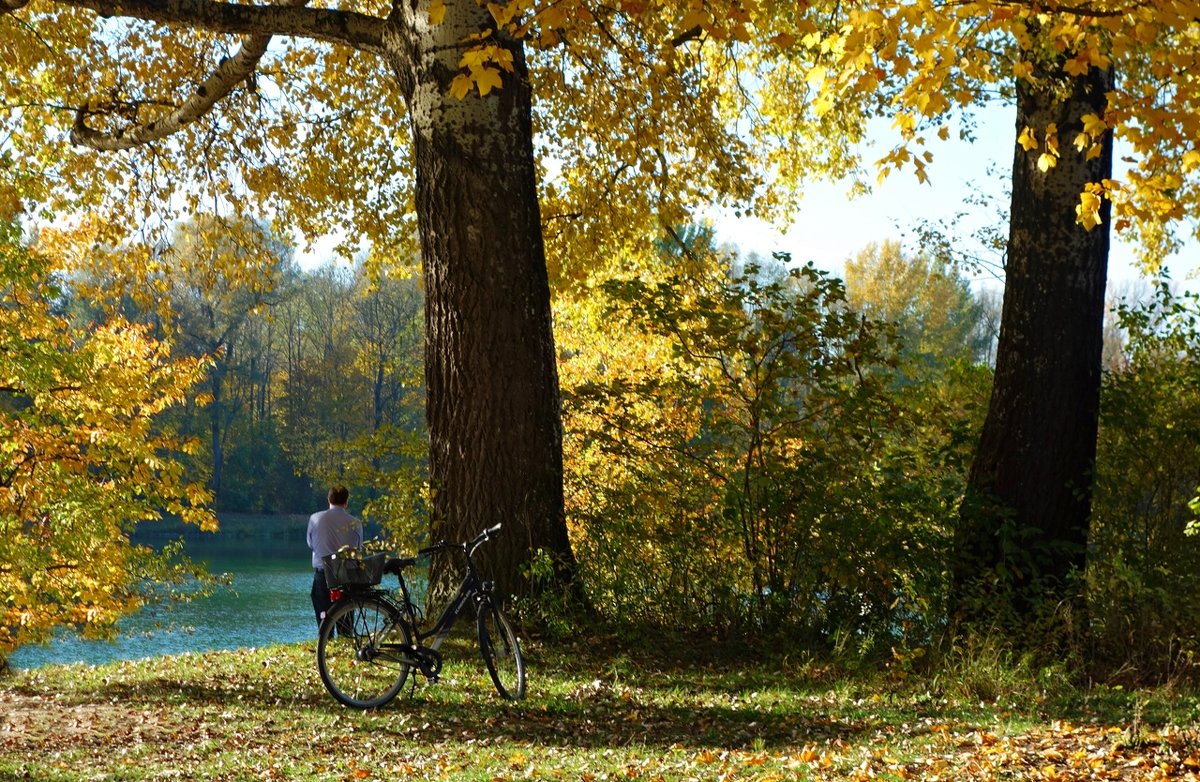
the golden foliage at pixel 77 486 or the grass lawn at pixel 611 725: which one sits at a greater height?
the golden foliage at pixel 77 486

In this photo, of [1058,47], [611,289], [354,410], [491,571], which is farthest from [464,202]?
[354,410]

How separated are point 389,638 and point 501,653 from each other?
704mm

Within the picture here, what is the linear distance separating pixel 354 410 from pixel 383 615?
5170cm

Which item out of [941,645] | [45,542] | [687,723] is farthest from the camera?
[45,542]

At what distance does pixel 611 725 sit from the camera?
6949 millimetres

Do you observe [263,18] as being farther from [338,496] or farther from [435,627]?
[435,627]

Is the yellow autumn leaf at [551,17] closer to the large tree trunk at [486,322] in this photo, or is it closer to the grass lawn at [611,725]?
the large tree trunk at [486,322]

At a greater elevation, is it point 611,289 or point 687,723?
point 611,289

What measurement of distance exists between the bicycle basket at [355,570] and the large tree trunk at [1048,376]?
418 centimetres

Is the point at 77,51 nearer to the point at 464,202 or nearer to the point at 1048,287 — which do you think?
the point at 464,202

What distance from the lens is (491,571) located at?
8945mm

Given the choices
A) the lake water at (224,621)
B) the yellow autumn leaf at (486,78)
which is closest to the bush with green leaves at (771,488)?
the yellow autumn leaf at (486,78)

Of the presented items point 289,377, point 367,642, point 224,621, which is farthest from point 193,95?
point 289,377

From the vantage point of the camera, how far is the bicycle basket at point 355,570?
743 cm
